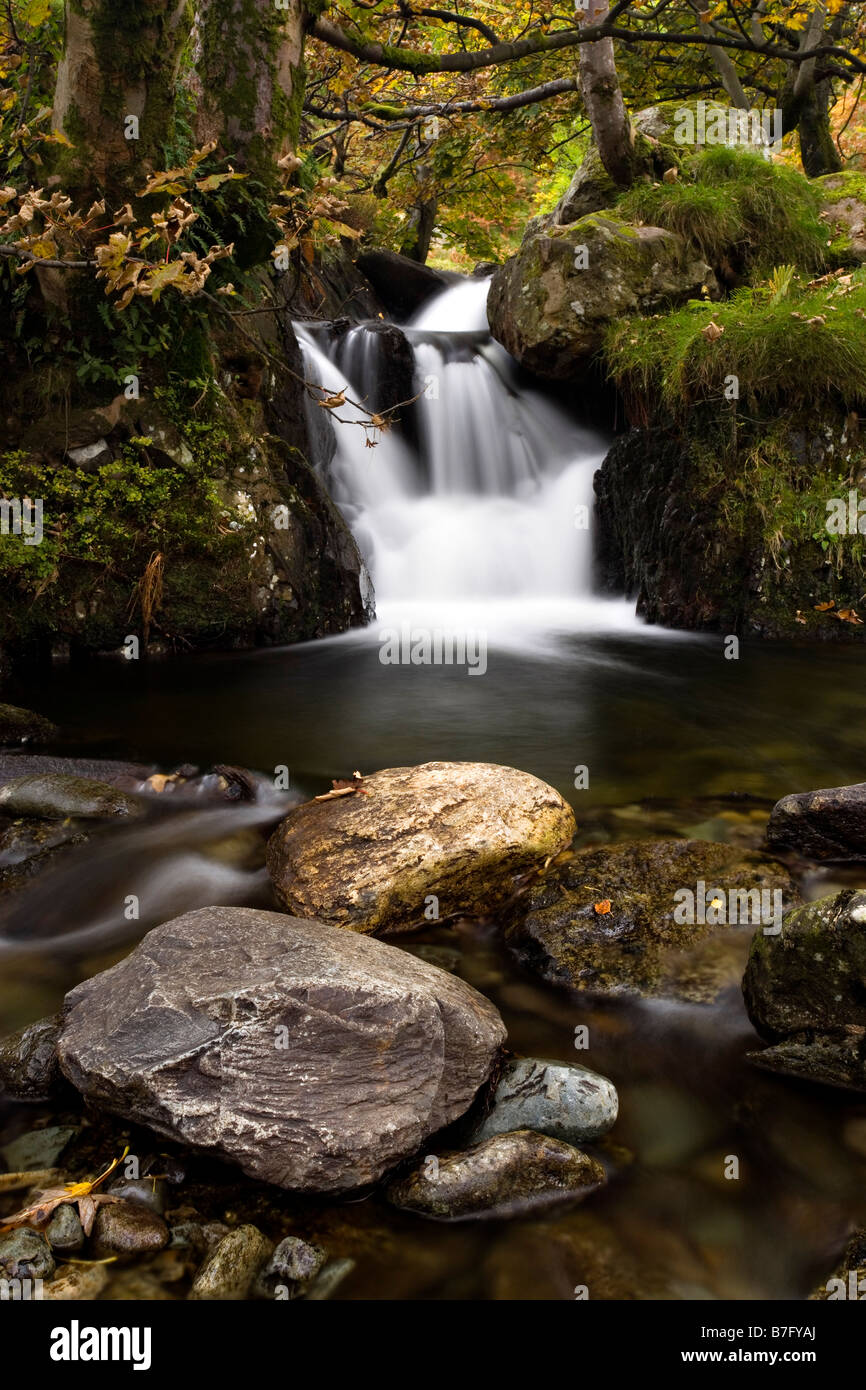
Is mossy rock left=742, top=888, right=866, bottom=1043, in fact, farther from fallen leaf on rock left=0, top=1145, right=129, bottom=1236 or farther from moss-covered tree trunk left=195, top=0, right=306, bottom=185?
moss-covered tree trunk left=195, top=0, right=306, bottom=185

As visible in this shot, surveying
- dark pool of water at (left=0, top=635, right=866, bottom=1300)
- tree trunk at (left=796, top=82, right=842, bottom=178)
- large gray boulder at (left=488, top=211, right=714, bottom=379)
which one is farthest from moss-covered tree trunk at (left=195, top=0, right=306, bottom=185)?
tree trunk at (left=796, top=82, right=842, bottom=178)

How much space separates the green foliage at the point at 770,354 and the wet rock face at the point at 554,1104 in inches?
275

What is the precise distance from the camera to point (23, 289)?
6.40 metres

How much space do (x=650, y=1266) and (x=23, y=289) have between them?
7230 mm

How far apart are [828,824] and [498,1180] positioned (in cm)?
227

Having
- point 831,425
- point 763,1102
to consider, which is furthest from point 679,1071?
point 831,425

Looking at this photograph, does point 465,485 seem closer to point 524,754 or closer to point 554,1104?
Result: point 524,754

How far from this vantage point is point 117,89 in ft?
19.5

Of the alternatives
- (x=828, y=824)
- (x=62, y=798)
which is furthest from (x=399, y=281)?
(x=828, y=824)

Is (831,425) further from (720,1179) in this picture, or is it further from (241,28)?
(720,1179)

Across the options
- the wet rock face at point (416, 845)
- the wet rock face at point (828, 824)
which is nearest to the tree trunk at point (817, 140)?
the wet rock face at point (828, 824)

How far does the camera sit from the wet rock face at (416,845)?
3.31 metres

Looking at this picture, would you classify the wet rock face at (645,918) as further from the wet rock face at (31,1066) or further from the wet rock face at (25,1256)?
the wet rock face at (25,1256)

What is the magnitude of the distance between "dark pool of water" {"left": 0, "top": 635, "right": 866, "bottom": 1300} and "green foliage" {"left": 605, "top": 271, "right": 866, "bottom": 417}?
2352mm
